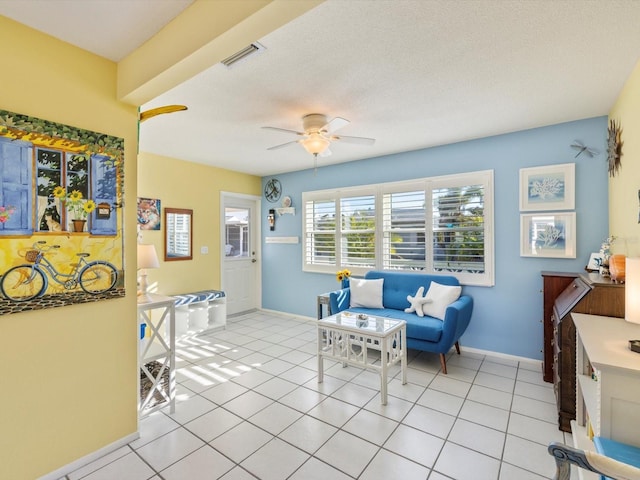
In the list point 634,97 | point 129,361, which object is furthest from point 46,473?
point 634,97

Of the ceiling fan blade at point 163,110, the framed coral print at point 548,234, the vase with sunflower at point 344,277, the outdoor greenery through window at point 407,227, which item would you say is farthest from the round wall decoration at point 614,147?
the ceiling fan blade at point 163,110

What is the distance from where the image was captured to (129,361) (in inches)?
84.4

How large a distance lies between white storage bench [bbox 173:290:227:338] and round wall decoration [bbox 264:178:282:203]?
6.35ft

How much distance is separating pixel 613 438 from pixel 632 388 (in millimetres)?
261

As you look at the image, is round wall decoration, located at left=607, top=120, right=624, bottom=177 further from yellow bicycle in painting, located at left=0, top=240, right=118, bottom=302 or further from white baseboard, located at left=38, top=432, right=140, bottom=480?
white baseboard, located at left=38, top=432, right=140, bottom=480

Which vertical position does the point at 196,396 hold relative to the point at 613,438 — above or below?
below

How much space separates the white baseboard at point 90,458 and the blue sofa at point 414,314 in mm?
2473

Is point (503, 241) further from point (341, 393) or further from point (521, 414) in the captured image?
point (341, 393)

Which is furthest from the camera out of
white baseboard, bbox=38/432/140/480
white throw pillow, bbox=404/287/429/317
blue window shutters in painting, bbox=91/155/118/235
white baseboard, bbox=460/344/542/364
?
white throw pillow, bbox=404/287/429/317

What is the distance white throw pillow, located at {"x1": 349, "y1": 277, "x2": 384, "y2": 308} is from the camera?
3947mm

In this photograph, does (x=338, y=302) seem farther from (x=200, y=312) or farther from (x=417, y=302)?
(x=200, y=312)

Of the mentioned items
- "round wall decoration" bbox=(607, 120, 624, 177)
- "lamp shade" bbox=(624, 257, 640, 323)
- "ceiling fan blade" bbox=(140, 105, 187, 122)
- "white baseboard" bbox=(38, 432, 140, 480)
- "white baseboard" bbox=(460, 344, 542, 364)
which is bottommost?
"white baseboard" bbox=(38, 432, 140, 480)

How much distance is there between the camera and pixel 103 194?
1999 mm

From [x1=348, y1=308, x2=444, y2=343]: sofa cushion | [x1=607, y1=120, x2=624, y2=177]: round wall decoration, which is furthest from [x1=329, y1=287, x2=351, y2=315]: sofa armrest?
[x1=607, y1=120, x2=624, y2=177]: round wall decoration
